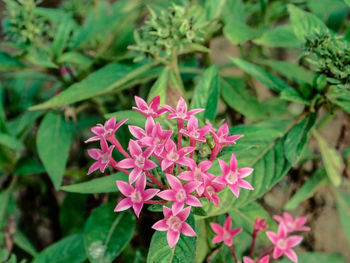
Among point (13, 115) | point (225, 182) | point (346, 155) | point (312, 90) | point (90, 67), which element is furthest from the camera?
point (13, 115)

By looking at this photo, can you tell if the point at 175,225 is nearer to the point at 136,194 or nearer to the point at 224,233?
the point at 136,194

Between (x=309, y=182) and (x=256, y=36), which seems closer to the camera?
(x=256, y=36)

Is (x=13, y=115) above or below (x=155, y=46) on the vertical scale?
below

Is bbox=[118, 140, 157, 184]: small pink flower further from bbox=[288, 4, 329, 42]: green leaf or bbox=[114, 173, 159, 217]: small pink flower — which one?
bbox=[288, 4, 329, 42]: green leaf

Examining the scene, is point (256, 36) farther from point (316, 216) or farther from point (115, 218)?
point (316, 216)

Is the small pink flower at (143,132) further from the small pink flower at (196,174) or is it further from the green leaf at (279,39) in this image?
the green leaf at (279,39)

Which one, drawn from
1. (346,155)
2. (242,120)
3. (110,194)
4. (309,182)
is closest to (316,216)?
(309,182)

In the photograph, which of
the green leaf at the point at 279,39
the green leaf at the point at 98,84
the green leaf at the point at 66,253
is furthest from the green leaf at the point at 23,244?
the green leaf at the point at 279,39

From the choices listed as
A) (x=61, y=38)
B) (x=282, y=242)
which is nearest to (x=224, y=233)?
(x=282, y=242)
